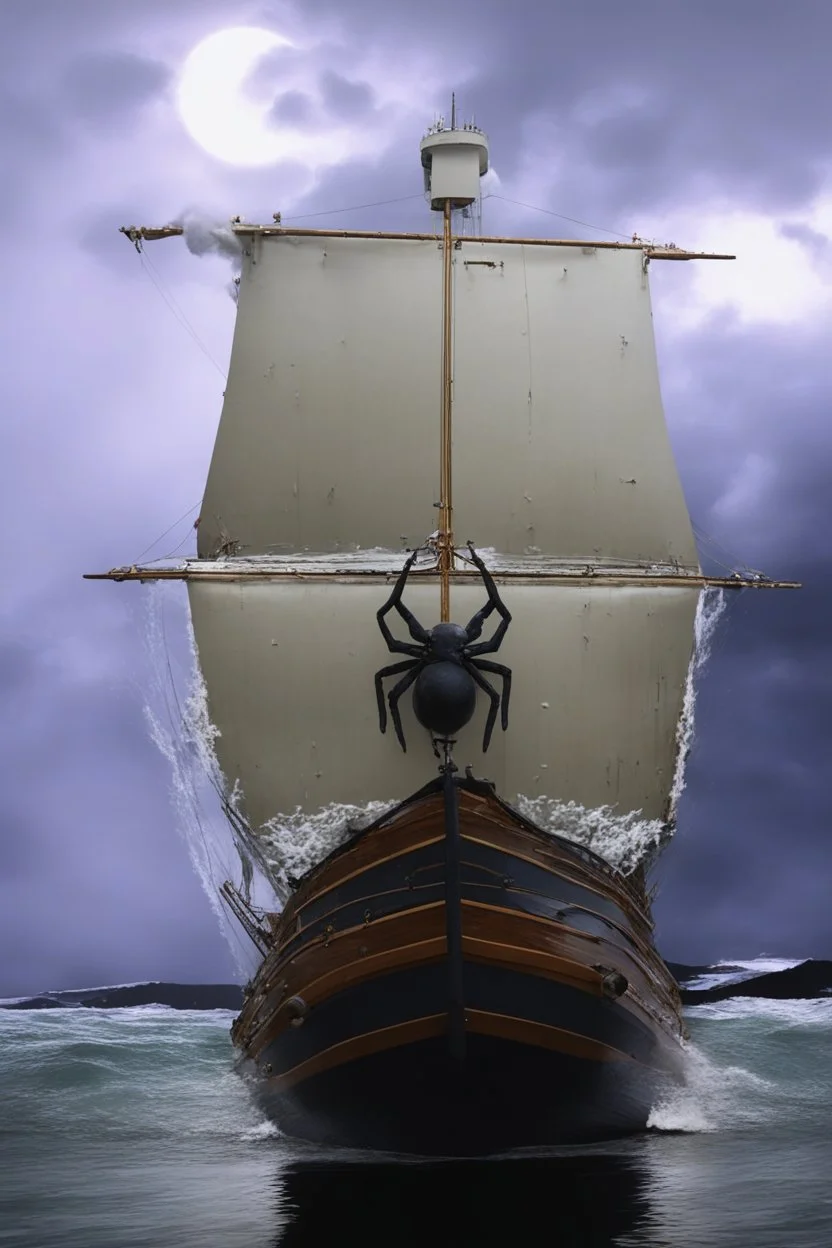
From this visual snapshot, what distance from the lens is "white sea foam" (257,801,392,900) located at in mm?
18719

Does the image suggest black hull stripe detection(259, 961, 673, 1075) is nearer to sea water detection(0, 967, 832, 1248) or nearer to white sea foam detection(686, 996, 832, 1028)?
sea water detection(0, 967, 832, 1248)

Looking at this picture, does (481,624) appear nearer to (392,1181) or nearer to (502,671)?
(502,671)

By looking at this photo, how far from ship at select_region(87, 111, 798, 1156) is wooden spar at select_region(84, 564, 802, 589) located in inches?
1.6

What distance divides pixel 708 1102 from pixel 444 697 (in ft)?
19.4

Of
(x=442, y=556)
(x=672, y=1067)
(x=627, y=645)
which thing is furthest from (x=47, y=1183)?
(x=627, y=645)

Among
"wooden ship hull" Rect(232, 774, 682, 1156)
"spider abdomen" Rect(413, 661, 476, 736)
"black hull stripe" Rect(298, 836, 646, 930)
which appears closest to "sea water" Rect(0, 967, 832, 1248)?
"wooden ship hull" Rect(232, 774, 682, 1156)

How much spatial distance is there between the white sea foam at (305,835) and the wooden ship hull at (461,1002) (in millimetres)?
2823

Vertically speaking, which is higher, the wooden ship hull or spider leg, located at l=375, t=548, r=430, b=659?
spider leg, located at l=375, t=548, r=430, b=659

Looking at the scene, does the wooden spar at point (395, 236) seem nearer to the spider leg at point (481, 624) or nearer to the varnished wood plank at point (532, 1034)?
the spider leg at point (481, 624)

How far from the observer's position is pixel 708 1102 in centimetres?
1705

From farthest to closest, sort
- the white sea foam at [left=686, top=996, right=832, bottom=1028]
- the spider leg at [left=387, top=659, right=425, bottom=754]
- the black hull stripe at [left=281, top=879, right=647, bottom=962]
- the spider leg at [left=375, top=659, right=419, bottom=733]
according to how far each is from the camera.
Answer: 1. the white sea foam at [left=686, top=996, right=832, bottom=1028]
2. the spider leg at [left=375, top=659, right=419, bottom=733]
3. the spider leg at [left=387, top=659, right=425, bottom=754]
4. the black hull stripe at [left=281, top=879, right=647, bottom=962]

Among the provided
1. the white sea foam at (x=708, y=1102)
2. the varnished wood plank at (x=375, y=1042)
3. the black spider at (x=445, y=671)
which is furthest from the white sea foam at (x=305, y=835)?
the white sea foam at (x=708, y=1102)

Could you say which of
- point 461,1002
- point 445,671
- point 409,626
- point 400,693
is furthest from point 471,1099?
point 409,626

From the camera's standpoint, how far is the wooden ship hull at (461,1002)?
13.6 meters
